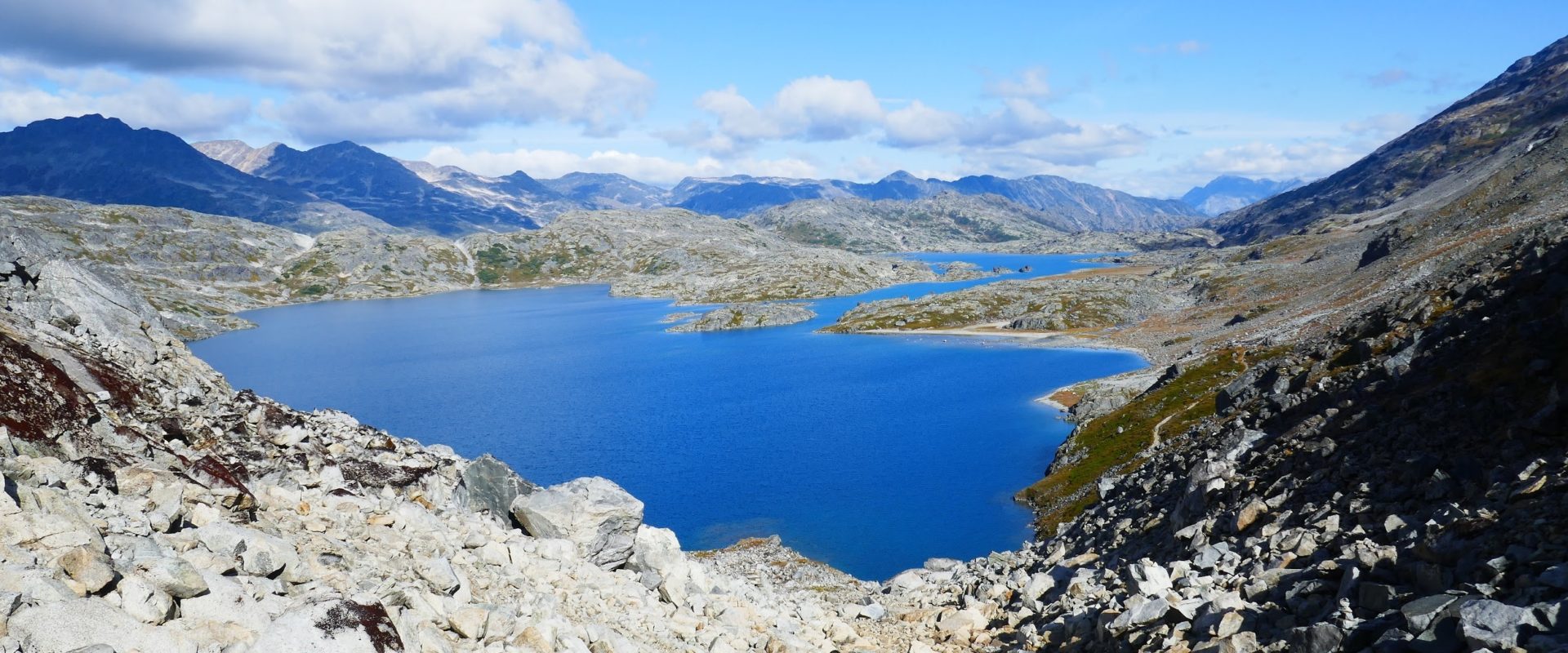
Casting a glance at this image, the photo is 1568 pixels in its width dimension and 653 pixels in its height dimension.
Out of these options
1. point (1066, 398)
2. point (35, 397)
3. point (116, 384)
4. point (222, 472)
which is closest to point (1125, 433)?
point (1066, 398)

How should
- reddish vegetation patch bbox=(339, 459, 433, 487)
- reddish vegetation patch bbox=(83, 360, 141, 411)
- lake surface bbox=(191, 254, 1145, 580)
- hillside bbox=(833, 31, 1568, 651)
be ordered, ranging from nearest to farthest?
1. hillside bbox=(833, 31, 1568, 651)
2. reddish vegetation patch bbox=(83, 360, 141, 411)
3. reddish vegetation patch bbox=(339, 459, 433, 487)
4. lake surface bbox=(191, 254, 1145, 580)

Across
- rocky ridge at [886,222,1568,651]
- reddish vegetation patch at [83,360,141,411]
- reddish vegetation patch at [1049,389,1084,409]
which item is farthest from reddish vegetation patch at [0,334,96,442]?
reddish vegetation patch at [1049,389,1084,409]

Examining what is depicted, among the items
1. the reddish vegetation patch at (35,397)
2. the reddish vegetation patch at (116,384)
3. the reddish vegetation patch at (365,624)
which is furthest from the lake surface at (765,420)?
the reddish vegetation patch at (365,624)

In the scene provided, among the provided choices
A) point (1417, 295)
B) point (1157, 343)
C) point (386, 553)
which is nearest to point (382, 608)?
point (386, 553)

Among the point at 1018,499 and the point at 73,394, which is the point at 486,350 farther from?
the point at 73,394

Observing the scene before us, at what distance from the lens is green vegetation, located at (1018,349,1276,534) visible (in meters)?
68.1

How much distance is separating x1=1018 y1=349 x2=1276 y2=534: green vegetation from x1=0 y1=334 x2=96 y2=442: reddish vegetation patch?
5606cm

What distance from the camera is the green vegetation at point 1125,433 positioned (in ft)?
224

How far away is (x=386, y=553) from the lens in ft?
68.9

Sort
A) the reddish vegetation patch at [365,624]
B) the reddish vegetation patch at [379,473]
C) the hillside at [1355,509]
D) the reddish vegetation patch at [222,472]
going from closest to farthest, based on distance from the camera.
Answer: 1. the reddish vegetation patch at [365,624]
2. the hillside at [1355,509]
3. the reddish vegetation patch at [222,472]
4. the reddish vegetation patch at [379,473]

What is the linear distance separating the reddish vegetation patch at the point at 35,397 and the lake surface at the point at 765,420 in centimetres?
4790

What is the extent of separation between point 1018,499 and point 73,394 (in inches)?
2668

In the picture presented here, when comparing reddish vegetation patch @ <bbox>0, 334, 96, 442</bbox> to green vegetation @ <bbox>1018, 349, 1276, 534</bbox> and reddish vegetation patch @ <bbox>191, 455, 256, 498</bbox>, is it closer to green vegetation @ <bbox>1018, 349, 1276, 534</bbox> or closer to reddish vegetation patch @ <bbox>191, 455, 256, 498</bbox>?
reddish vegetation patch @ <bbox>191, 455, 256, 498</bbox>

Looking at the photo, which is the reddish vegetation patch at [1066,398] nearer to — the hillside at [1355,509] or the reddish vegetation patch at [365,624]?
the hillside at [1355,509]
